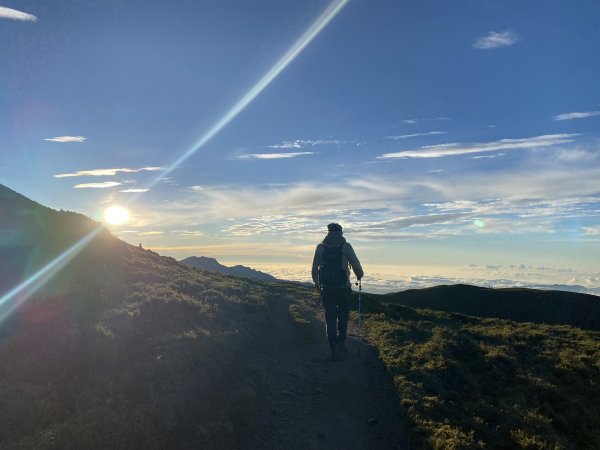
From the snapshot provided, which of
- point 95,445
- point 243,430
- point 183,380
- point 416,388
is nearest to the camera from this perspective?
point 95,445

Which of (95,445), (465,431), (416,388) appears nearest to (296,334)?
(416,388)

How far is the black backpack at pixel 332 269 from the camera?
15383mm

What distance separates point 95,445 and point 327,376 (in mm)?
7529

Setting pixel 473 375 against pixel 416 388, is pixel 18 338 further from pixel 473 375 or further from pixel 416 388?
pixel 473 375

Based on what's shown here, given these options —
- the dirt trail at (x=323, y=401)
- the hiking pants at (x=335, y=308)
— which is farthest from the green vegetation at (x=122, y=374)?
the hiking pants at (x=335, y=308)

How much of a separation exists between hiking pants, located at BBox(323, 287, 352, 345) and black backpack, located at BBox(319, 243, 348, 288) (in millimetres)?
228

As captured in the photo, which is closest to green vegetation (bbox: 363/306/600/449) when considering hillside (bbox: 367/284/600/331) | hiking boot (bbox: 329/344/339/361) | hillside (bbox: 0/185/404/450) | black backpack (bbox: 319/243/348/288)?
hillside (bbox: 0/185/404/450)

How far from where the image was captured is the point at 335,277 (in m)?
15.4

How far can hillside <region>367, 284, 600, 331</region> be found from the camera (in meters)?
52.1

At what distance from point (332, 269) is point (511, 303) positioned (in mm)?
53578

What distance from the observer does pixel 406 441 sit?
34.3ft

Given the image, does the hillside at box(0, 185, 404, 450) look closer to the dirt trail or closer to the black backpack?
the dirt trail

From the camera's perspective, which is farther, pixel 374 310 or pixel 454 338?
pixel 374 310

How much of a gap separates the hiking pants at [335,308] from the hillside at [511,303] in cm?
3670
